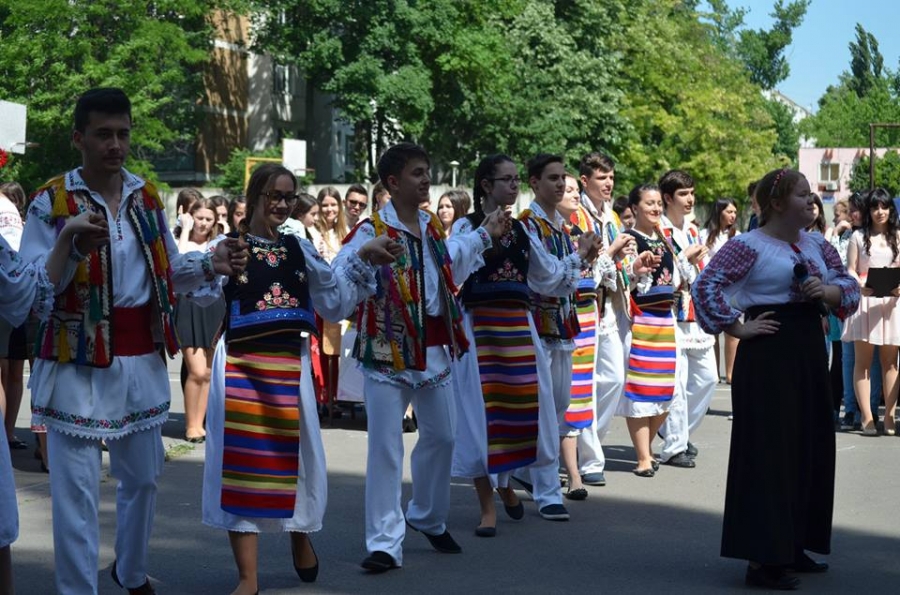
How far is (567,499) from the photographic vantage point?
32.2 ft

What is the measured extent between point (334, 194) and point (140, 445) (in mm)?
7461

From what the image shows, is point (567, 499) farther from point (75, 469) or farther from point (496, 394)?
point (75, 469)

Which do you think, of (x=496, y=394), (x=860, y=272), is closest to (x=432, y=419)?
(x=496, y=394)

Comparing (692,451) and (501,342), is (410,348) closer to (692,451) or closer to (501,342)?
(501,342)

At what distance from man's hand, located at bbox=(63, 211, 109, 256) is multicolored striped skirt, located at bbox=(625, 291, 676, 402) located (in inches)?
228

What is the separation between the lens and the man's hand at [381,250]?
7016 mm

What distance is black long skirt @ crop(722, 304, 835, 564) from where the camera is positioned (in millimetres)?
7039

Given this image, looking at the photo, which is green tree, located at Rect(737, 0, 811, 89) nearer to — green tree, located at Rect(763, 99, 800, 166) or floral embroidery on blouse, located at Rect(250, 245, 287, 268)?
green tree, located at Rect(763, 99, 800, 166)

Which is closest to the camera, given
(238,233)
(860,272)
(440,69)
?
(238,233)

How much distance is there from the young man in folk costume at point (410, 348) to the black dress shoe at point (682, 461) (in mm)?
3657

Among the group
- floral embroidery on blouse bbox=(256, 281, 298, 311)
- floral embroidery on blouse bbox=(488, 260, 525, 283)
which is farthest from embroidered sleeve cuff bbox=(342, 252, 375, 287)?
floral embroidery on blouse bbox=(488, 260, 525, 283)

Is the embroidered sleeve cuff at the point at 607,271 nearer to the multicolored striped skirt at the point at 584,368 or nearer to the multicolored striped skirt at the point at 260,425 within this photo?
the multicolored striped skirt at the point at 584,368

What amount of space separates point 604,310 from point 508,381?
202cm

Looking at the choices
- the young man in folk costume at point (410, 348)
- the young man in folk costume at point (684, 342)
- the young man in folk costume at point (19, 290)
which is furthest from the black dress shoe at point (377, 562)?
the young man in folk costume at point (684, 342)
